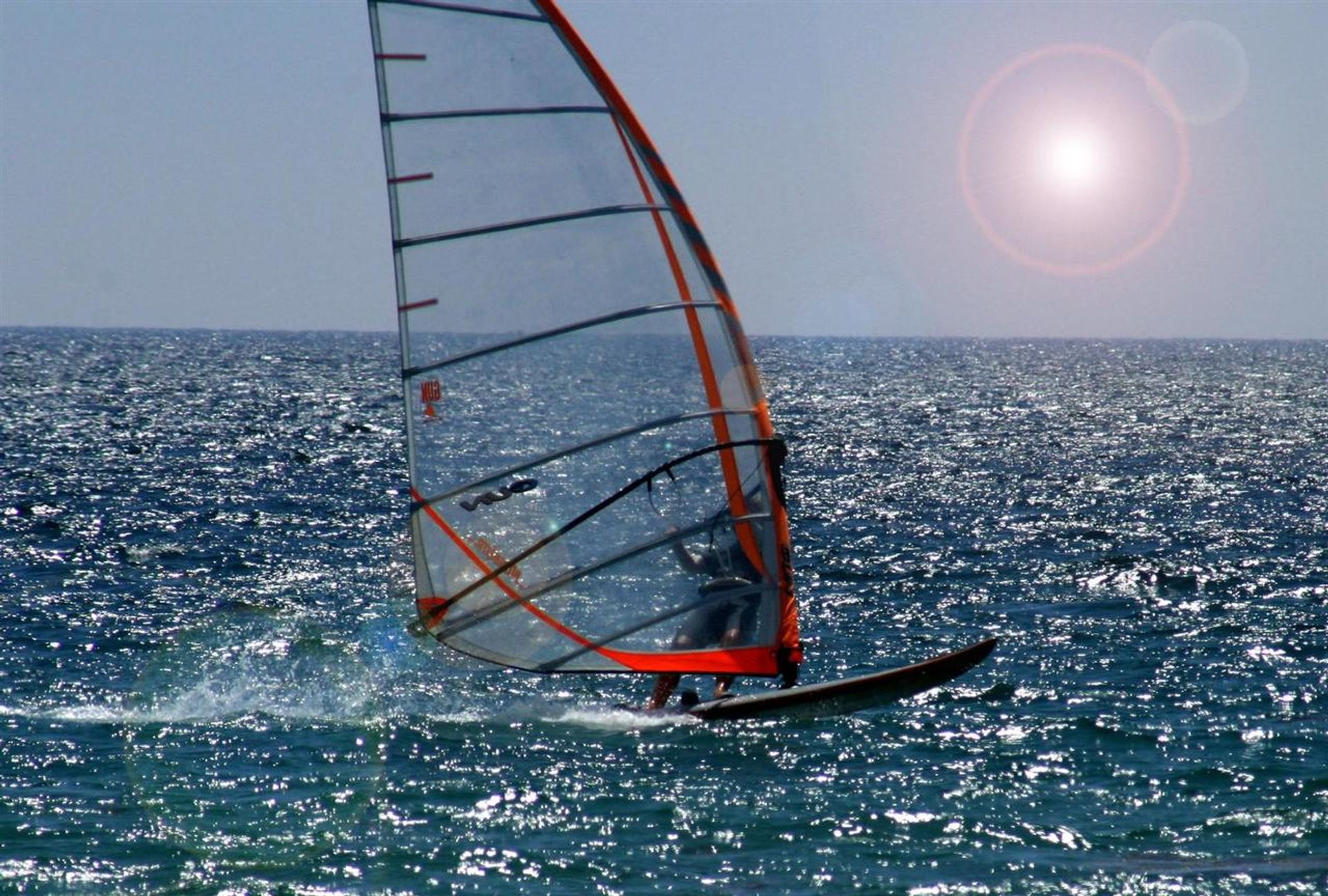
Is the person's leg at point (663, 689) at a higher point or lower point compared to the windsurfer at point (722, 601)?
lower

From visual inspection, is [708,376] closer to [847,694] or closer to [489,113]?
[489,113]

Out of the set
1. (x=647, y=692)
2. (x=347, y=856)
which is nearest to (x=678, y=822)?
(x=347, y=856)

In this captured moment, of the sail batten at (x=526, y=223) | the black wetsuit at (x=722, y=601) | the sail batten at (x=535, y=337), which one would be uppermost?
the sail batten at (x=526, y=223)

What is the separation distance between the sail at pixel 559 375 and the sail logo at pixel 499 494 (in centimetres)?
3

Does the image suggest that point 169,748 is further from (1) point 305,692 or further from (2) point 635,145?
(2) point 635,145

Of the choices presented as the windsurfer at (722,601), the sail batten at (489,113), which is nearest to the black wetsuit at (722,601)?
the windsurfer at (722,601)

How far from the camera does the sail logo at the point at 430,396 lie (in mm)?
13961

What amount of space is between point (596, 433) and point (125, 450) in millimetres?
34373

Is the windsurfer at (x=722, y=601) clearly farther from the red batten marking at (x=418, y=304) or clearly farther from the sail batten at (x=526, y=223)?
the red batten marking at (x=418, y=304)

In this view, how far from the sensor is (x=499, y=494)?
1419 centimetres

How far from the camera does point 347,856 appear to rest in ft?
37.9

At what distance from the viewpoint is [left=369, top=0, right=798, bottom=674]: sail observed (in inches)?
533

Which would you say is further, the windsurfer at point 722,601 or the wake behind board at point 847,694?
the wake behind board at point 847,694

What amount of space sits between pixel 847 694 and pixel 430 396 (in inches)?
202
